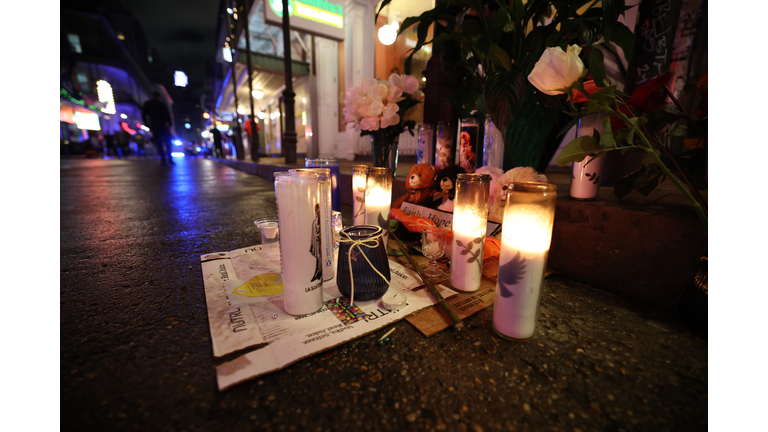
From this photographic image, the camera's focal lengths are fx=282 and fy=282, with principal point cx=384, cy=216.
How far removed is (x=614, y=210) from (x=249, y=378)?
111 cm

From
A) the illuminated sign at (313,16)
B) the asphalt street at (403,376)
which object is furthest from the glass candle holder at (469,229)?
the illuminated sign at (313,16)

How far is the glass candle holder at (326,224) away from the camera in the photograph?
30.3 inches

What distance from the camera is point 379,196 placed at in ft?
3.96

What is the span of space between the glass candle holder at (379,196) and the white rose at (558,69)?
0.64 metres

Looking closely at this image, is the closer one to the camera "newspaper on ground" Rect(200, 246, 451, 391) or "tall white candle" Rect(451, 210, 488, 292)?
"newspaper on ground" Rect(200, 246, 451, 391)

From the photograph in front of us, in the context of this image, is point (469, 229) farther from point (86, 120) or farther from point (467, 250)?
point (86, 120)

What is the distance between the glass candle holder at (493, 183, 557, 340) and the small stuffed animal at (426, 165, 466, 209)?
61 cm

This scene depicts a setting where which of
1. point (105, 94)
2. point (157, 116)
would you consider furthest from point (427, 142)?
point (105, 94)

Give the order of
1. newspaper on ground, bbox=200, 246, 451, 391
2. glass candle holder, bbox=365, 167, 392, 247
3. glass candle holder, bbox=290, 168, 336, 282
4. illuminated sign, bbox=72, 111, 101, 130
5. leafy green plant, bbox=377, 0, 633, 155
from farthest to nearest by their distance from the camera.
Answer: illuminated sign, bbox=72, 111, 101, 130 → glass candle holder, bbox=365, 167, 392, 247 → leafy green plant, bbox=377, 0, 633, 155 → glass candle holder, bbox=290, 168, 336, 282 → newspaper on ground, bbox=200, 246, 451, 391

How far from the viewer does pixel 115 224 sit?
180 cm

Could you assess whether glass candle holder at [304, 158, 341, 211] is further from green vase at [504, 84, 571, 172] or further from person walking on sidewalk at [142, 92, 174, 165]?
person walking on sidewalk at [142, 92, 174, 165]

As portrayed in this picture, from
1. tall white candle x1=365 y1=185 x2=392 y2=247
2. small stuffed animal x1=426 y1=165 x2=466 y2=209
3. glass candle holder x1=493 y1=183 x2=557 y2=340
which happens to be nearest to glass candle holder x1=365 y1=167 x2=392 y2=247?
tall white candle x1=365 y1=185 x2=392 y2=247

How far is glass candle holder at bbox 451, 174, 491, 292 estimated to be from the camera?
842 mm
